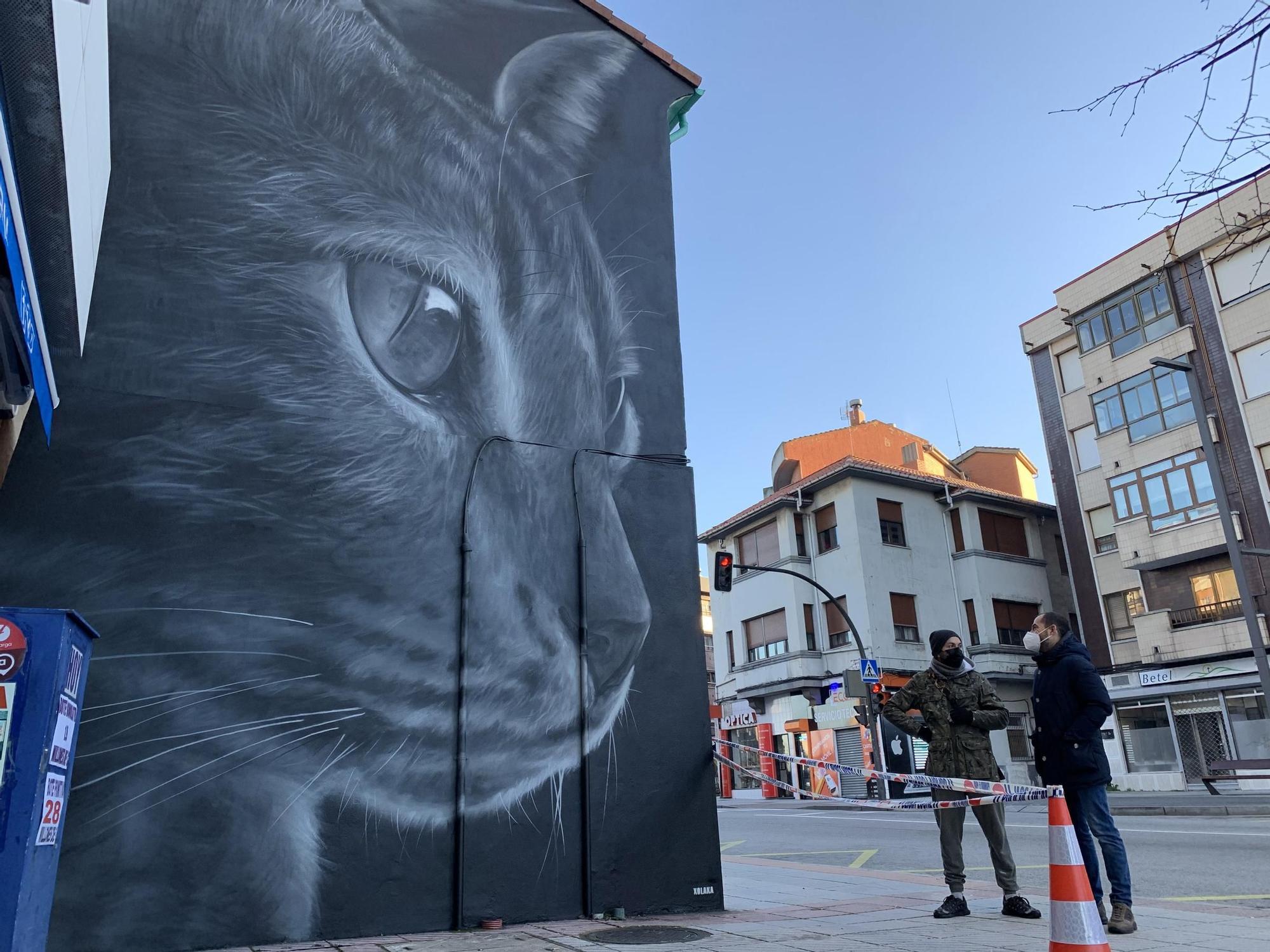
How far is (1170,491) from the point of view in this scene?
25875 millimetres

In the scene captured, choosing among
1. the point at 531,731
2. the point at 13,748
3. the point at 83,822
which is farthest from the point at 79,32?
the point at 531,731

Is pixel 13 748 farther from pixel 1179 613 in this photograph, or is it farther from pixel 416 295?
pixel 1179 613

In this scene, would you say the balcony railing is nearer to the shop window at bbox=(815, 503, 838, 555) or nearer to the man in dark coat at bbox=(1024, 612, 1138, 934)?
the shop window at bbox=(815, 503, 838, 555)

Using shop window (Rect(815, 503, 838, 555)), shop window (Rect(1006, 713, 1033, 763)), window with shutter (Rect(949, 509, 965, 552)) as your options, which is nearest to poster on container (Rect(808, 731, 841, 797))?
shop window (Rect(1006, 713, 1033, 763))

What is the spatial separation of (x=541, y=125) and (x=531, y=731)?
486cm

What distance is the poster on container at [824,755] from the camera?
2802 cm

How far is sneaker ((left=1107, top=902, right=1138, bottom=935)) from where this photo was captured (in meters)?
5.05

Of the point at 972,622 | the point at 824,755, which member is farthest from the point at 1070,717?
the point at 972,622

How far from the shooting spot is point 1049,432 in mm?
30938

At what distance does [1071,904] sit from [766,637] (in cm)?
2894

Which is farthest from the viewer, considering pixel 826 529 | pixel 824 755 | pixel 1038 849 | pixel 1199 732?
pixel 826 529

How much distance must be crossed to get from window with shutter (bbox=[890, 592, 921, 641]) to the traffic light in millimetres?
10882

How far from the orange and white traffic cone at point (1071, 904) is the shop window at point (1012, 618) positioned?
2880 cm

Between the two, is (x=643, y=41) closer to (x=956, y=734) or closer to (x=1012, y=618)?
(x=956, y=734)
